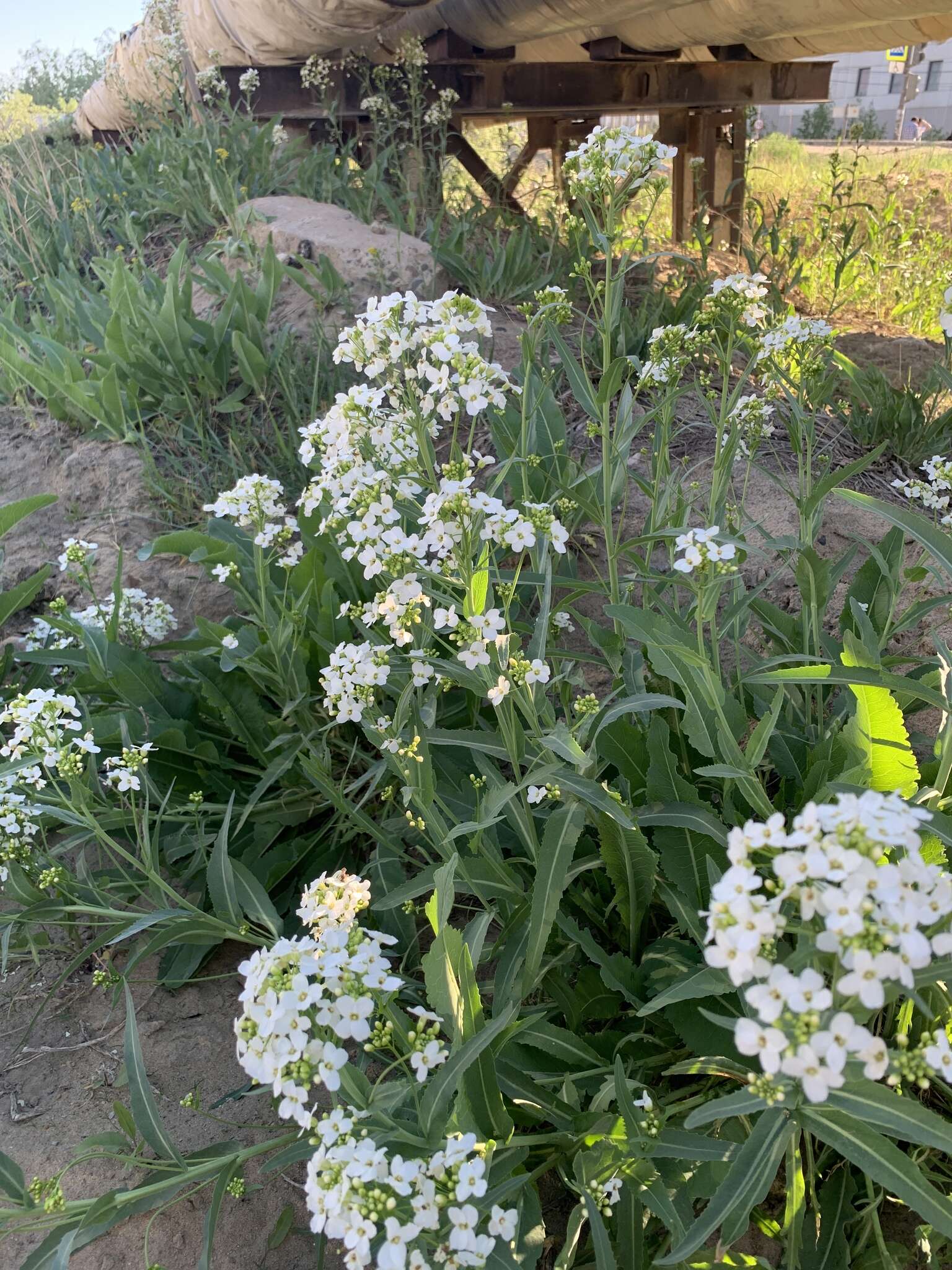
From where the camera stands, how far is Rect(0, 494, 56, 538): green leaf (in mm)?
2965

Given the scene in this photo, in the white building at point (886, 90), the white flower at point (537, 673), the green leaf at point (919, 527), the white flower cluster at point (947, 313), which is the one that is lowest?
the white building at point (886, 90)

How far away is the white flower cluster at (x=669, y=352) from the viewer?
78.0 inches

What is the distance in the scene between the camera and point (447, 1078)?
128 centimetres

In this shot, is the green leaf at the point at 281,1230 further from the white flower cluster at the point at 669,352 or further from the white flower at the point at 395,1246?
the white flower cluster at the point at 669,352

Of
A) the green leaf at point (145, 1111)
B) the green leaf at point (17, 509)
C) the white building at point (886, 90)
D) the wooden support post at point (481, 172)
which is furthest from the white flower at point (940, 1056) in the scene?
the white building at point (886, 90)

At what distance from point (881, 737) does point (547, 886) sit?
2.08 ft

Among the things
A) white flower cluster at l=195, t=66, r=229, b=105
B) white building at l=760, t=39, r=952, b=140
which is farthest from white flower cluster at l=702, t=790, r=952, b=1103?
white building at l=760, t=39, r=952, b=140

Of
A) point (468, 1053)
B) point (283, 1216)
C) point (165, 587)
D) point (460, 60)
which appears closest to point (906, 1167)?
point (468, 1053)

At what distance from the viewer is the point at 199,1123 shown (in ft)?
6.31

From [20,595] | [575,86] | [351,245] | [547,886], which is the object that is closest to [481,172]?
[575,86]

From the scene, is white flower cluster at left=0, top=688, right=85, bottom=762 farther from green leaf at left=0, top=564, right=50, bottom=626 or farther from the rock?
the rock

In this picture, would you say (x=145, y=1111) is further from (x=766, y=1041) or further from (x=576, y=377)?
(x=576, y=377)

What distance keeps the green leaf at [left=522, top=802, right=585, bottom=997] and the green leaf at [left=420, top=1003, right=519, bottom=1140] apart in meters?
0.19

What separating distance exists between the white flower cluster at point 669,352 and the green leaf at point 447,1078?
1.33 m
